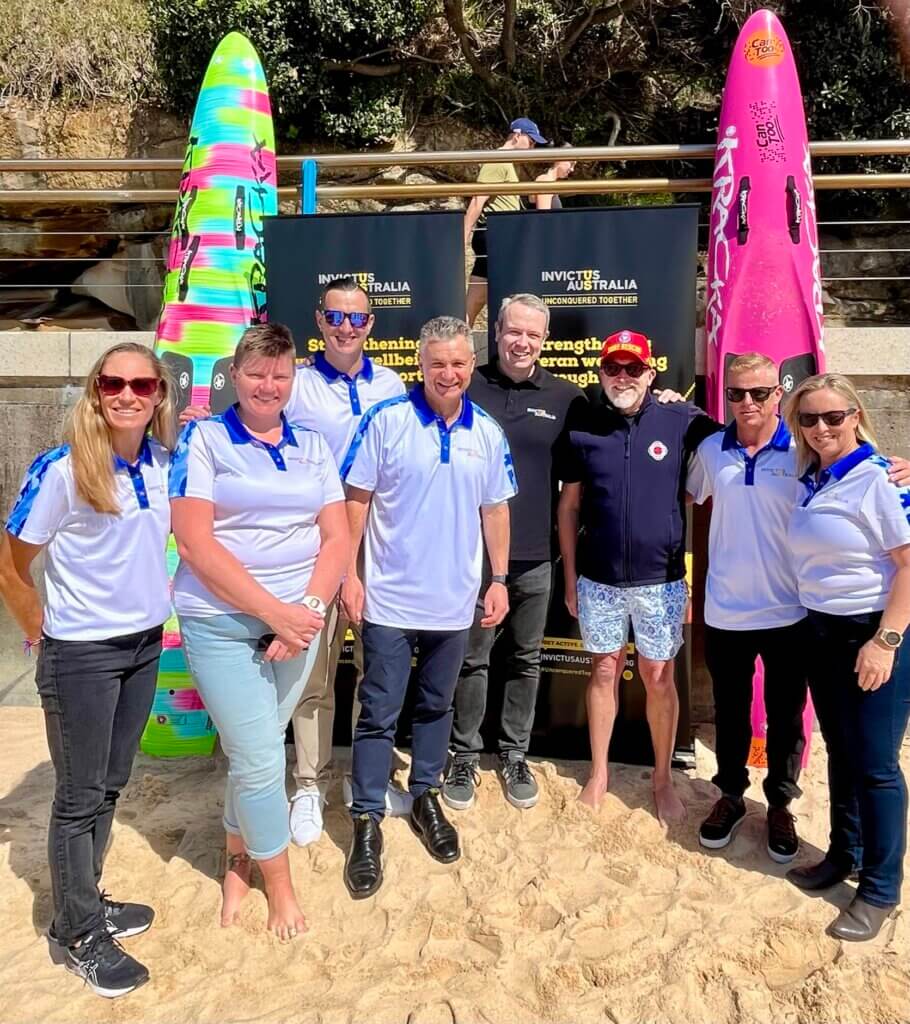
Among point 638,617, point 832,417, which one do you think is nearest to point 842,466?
point 832,417

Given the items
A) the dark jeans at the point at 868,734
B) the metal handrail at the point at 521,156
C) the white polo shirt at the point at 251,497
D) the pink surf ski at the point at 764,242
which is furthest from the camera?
the metal handrail at the point at 521,156

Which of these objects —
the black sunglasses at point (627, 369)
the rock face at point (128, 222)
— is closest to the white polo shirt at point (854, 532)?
the black sunglasses at point (627, 369)

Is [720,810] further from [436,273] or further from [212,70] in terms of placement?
[212,70]

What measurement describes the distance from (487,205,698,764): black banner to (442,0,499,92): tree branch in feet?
22.1

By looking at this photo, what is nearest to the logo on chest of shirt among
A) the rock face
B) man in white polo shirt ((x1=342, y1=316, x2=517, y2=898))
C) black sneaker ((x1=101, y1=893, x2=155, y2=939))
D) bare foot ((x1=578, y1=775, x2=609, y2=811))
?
man in white polo shirt ((x1=342, y1=316, x2=517, y2=898))

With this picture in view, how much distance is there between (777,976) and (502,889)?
880 millimetres

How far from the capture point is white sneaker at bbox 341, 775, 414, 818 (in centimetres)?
310

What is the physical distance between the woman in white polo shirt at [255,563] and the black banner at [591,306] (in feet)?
4.66

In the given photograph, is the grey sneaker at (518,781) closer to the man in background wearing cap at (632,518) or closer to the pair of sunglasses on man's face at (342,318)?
the man in background wearing cap at (632,518)

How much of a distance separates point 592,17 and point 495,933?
9.63m

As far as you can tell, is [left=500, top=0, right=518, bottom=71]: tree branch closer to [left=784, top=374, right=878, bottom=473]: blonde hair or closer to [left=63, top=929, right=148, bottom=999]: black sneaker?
[left=784, top=374, right=878, bottom=473]: blonde hair

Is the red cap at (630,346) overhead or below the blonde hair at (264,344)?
overhead

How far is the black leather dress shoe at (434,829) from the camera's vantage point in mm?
2867

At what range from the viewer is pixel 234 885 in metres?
2.60
